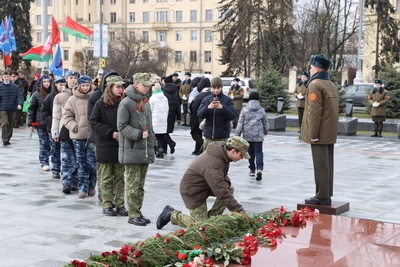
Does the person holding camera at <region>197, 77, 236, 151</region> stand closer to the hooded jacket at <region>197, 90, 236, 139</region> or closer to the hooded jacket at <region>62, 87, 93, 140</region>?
the hooded jacket at <region>197, 90, 236, 139</region>

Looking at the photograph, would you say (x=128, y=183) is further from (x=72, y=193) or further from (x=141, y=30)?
(x=141, y=30)

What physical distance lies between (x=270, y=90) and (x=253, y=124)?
19615 millimetres

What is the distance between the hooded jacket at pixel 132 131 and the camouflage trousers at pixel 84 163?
165cm

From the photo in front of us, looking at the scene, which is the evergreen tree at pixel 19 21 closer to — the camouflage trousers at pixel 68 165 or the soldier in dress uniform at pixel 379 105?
the soldier in dress uniform at pixel 379 105

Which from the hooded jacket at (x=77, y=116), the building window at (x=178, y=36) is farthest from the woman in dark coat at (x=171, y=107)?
the building window at (x=178, y=36)

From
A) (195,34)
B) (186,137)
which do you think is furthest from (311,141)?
(195,34)

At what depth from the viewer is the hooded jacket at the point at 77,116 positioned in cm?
912

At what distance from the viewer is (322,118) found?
26.6ft

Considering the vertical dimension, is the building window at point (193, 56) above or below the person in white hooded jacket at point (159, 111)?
above

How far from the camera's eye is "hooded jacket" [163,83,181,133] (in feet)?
47.7

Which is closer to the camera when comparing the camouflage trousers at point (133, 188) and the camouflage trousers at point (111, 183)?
the camouflage trousers at point (133, 188)

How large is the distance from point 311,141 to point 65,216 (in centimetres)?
341

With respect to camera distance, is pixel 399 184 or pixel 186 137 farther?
pixel 186 137

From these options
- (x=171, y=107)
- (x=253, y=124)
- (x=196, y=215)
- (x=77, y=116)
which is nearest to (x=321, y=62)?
(x=196, y=215)
